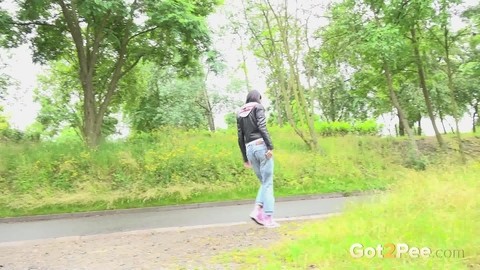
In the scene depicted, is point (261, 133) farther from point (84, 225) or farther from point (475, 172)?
point (84, 225)

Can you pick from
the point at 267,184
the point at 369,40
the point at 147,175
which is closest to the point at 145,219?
the point at 147,175

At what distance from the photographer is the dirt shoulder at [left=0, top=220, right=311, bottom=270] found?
4523mm

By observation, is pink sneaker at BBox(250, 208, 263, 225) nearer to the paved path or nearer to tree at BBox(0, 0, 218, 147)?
the paved path

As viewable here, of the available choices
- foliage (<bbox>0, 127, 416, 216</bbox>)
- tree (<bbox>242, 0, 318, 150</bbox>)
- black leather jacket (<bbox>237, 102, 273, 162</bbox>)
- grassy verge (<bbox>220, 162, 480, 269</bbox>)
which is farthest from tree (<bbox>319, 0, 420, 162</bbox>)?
black leather jacket (<bbox>237, 102, 273, 162</bbox>)

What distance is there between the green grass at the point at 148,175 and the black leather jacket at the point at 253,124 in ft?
20.4

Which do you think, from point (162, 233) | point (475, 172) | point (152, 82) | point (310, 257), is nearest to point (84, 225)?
point (162, 233)

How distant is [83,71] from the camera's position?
1570cm

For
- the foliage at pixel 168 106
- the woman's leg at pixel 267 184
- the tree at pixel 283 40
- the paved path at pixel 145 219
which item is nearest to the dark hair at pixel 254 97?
the woman's leg at pixel 267 184

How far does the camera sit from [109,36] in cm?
1558

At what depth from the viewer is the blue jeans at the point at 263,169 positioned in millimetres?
5766

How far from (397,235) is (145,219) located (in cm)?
651

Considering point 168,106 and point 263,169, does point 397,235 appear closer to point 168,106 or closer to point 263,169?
point 263,169

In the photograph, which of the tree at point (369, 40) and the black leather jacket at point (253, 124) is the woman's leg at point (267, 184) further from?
the tree at point (369, 40)

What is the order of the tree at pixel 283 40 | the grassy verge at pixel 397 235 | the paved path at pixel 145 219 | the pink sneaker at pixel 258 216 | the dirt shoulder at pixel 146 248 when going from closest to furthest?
the grassy verge at pixel 397 235 → the dirt shoulder at pixel 146 248 → the pink sneaker at pixel 258 216 → the paved path at pixel 145 219 → the tree at pixel 283 40
